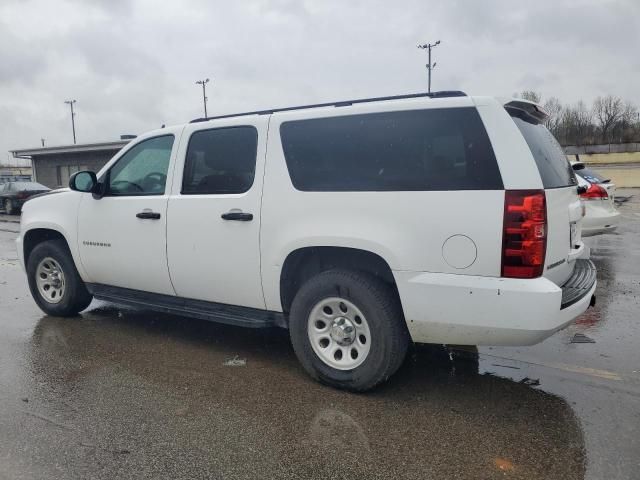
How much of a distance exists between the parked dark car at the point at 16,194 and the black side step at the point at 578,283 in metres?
23.1

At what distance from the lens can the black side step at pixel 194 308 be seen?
407 centimetres

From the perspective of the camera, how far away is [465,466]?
2.81 meters

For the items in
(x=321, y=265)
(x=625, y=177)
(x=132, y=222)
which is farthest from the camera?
(x=625, y=177)

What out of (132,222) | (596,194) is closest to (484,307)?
A: (132,222)

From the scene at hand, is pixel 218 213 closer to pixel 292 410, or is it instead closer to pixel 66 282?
pixel 292 410

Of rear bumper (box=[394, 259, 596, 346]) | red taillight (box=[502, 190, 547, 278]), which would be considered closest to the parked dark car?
rear bumper (box=[394, 259, 596, 346])

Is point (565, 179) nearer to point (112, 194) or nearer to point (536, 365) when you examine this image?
point (536, 365)

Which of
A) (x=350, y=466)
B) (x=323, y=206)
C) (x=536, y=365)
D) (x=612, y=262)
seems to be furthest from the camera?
(x=612, y=262)

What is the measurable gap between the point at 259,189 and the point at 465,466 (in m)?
2.30

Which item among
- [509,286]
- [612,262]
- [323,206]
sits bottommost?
[612,262]

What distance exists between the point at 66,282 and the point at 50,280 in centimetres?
30

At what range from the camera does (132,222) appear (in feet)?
15.3

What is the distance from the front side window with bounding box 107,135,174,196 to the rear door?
2910 mm

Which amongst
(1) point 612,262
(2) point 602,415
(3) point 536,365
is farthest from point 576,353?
(1) point 612,262
